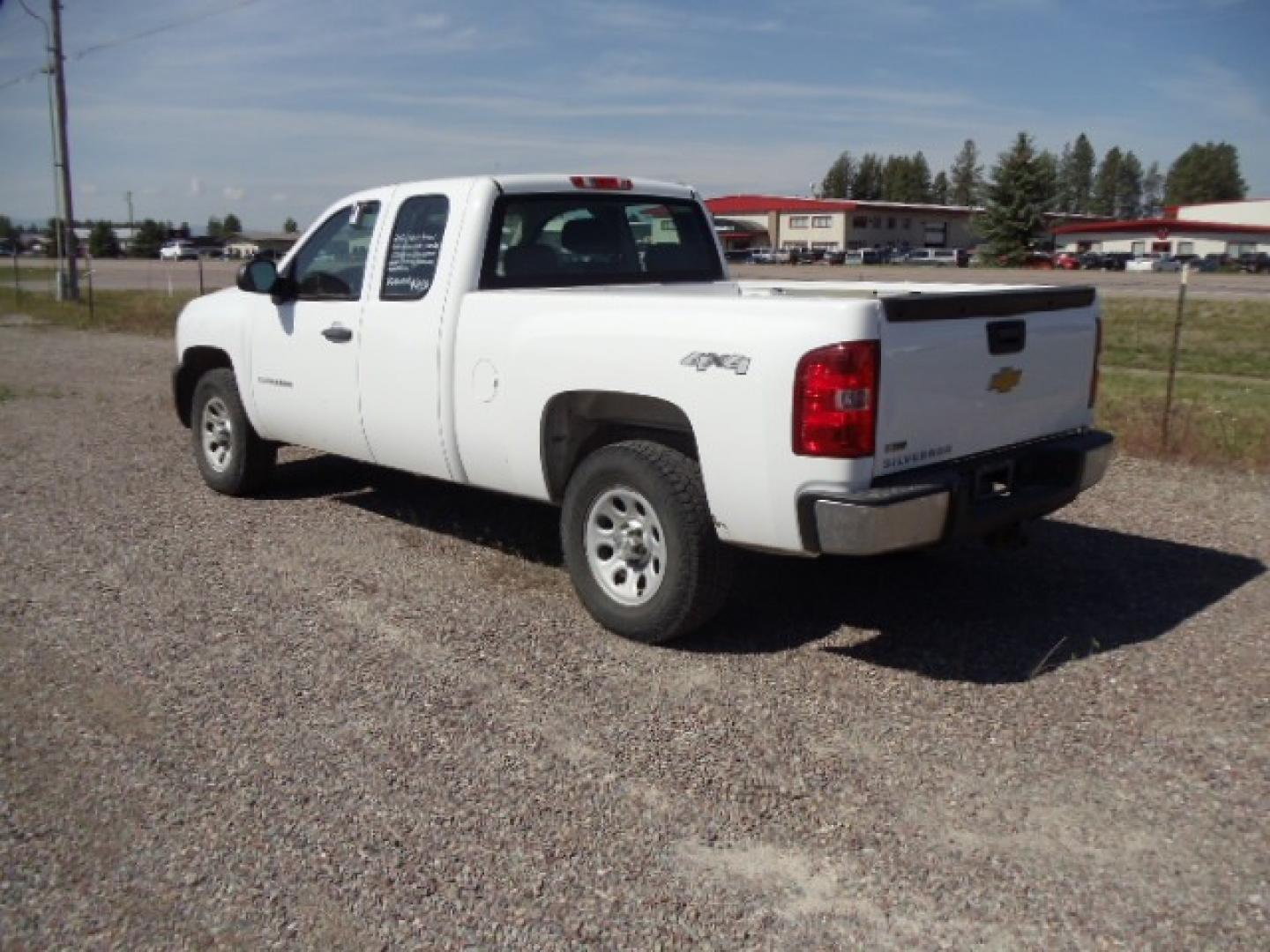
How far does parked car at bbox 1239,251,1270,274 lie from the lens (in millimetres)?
65688

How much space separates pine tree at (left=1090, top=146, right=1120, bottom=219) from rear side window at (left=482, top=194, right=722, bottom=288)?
17961cm

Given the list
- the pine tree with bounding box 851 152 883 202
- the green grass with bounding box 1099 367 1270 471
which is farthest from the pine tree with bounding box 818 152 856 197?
the green grass with bounding box 1099 367 1270 471

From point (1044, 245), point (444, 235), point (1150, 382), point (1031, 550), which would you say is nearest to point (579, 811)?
point (444, 235)

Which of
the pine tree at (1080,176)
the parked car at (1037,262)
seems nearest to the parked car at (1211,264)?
the parked car at (1037,262)

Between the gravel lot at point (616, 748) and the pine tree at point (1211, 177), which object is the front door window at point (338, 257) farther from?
the pine tree at point (1211, 177)

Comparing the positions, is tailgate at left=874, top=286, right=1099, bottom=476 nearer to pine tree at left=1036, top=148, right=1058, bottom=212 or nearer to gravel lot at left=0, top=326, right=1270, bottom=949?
gravel lot at left=0, top=326, right=1270, bottom=949

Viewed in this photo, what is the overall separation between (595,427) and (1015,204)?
65.7 m

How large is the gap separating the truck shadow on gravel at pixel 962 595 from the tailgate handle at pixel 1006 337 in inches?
49.8

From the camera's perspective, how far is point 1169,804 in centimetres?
363

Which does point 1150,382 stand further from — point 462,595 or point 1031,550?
point 462,595

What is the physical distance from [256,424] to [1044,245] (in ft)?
298

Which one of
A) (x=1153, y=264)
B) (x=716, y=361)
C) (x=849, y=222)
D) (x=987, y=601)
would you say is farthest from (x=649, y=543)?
(x=849, y=222)

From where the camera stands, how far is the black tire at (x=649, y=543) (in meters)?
4.67

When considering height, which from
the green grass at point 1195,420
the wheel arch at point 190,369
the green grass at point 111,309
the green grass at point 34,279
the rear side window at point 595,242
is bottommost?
the green grass at point 34,279
